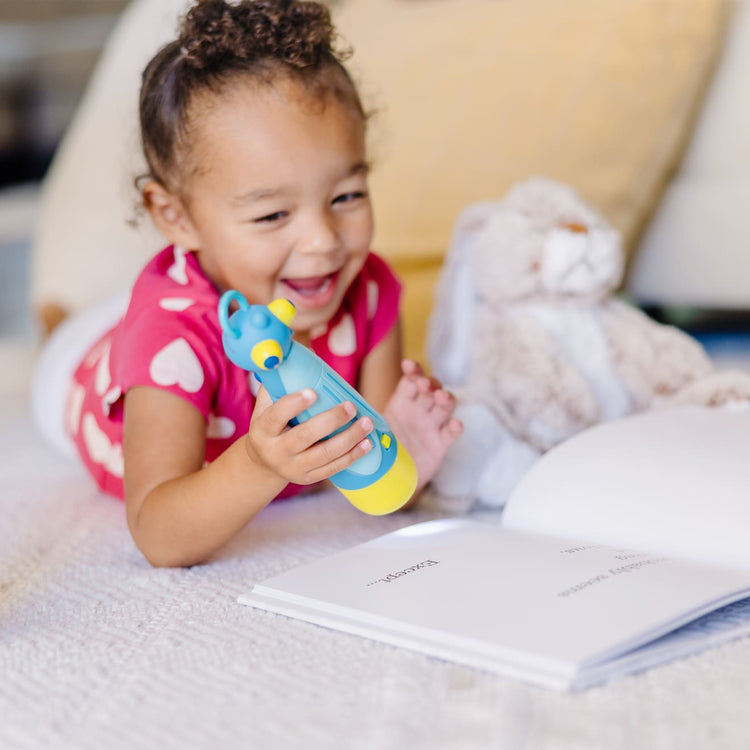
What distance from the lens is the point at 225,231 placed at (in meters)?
0.84

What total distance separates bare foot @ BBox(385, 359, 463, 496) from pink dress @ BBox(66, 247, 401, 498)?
135 millimetres

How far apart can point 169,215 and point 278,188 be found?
0.14 m

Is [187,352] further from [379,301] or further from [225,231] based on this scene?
[379,301]

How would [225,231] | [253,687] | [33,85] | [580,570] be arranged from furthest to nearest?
[33,85], [225,231], [580,570], [253,687]

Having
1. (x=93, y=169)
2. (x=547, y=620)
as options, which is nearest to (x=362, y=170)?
(x=547, y=620)

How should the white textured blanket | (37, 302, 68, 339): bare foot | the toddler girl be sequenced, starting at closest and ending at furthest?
the white textured blanket
the toddler girl
(37, 302, 68, 339): bare foot

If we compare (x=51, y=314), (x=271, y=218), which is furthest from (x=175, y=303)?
(x=51, y=314)

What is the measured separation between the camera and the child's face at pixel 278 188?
81 centimetres

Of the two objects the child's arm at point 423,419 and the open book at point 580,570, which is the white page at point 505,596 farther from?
the child's arm at point 423,419

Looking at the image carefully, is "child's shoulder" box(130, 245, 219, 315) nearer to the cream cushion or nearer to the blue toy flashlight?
the blue toy flashlight

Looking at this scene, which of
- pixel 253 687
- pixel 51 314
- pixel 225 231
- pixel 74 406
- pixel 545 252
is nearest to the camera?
pixel 253 687

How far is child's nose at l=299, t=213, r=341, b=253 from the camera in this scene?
2.71ft

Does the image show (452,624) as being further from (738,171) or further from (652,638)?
(738,171)

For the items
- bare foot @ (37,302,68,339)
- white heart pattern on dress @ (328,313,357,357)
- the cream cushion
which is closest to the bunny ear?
white heart pattern on dress @ (328,313,357,357)
